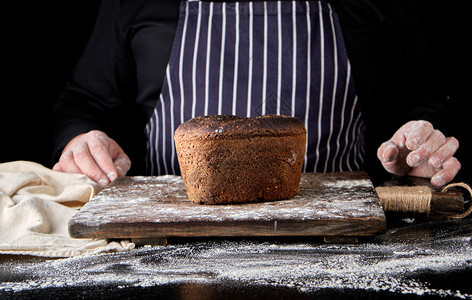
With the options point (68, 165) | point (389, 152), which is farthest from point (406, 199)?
point (68, 165)

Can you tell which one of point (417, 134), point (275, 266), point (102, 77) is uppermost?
point (102, 77)

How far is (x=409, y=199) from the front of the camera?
1319mm

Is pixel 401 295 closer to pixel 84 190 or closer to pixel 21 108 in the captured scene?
pixel 84 190

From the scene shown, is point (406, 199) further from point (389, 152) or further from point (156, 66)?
point (156, 66)

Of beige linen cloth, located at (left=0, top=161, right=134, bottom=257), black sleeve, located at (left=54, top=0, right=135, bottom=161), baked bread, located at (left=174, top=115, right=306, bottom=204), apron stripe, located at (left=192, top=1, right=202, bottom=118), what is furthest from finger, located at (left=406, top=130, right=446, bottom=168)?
black sleeve, located at (left=54, top=0, right=135, bottom=161)

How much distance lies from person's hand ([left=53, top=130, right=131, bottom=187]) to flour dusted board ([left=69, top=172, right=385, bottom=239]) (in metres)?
0.33

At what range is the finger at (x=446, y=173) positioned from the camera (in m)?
1.58

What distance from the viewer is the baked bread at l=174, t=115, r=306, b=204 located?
1.25m

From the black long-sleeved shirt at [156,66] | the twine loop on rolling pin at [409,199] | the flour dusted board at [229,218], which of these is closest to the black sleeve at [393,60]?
the black long-sleeved shirt at [156,66]

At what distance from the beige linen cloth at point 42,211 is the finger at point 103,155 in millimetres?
84

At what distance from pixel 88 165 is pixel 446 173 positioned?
106cm

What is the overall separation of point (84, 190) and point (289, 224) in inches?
23.4

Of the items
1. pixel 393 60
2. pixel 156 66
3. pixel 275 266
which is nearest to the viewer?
pixel 275 266

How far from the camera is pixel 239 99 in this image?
6.19ft
